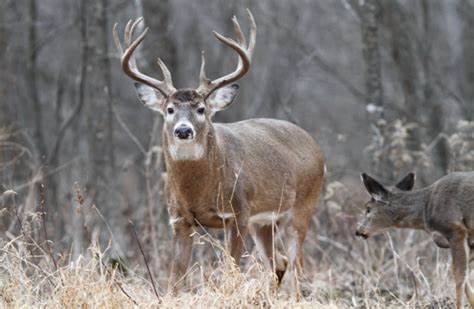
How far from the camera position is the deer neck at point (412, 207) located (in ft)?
26.0

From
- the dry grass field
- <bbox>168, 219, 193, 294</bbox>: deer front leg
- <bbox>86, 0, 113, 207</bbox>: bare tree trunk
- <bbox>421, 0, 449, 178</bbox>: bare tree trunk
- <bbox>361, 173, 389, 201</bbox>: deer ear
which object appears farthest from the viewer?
<bbox>421, 0, 449, 178</bbox>: bare tree trunk

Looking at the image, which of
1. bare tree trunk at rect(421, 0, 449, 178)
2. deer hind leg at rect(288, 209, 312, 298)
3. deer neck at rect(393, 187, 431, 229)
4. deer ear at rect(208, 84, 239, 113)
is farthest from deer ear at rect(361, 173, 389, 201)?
bare tree trunk at rect(421, 0, 449, 178)

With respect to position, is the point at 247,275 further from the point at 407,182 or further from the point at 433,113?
the point at 433,113

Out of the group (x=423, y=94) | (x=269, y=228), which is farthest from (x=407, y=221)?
(x=423, y=94)

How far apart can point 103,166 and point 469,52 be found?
7814 mm

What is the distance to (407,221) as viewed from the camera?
8.07 meters

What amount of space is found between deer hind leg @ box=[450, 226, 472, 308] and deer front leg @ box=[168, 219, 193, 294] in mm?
2013

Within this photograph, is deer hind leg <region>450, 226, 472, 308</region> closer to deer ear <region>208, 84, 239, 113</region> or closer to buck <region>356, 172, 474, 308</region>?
buck <region>356, 172, 474, 308</region>

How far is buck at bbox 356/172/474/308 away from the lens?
7312mm

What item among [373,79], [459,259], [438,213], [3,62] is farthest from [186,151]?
[3,62]

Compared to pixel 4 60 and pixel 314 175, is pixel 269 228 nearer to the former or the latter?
pixel 314 175

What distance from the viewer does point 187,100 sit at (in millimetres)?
7949

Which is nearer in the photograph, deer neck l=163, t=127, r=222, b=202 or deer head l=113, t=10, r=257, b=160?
deer head l=113, t=10, r=257, b=160

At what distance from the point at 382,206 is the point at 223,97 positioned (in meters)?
1.51
